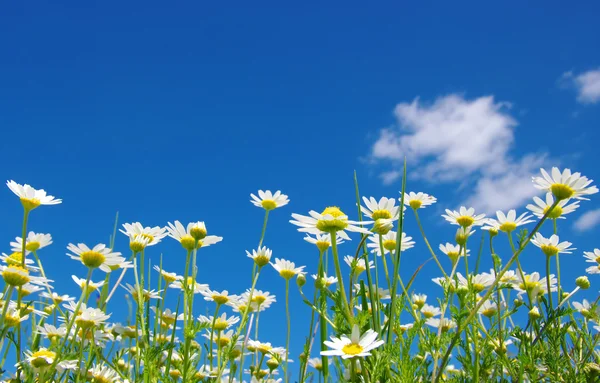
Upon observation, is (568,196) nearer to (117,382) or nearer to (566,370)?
(566,370)

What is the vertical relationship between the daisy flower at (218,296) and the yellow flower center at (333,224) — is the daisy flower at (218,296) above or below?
above

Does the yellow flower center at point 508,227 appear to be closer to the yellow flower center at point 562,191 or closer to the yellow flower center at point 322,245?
the yellow flower center at point 562,191

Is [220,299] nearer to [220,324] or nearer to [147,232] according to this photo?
[220,324]

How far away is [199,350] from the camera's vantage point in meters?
3.55

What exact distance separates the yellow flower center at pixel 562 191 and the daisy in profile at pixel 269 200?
150 cm

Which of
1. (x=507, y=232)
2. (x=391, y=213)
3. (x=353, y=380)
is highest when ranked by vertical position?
(x=507, y=232)

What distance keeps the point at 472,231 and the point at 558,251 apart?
0.57 meters

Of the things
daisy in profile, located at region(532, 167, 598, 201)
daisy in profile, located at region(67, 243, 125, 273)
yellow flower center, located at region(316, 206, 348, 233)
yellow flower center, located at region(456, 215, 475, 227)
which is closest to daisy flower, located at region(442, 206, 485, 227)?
yellow flower center, located at region(456, 215, 475, 227)

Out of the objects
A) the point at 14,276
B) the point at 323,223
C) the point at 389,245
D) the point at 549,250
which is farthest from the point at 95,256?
the point at 549,250

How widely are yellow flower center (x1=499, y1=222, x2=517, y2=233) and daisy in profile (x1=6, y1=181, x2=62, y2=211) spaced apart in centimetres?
224

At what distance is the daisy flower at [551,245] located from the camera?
2982mm

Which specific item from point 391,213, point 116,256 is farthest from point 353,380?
point 116,256

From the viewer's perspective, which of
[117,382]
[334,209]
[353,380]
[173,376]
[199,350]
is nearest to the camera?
[353,380]

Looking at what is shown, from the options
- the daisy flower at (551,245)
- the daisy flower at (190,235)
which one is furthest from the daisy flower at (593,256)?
the daisy flower at (190,235)
